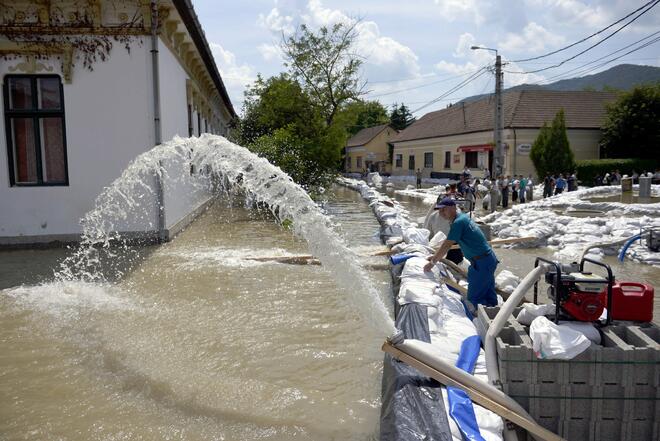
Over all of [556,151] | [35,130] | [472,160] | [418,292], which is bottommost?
[418,292]

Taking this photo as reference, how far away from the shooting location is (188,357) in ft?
18.2

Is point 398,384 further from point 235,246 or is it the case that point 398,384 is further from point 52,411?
point 235,246

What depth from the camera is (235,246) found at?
12133 millimetres

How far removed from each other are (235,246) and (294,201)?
20.5 feet

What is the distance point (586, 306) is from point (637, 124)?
33938 mm

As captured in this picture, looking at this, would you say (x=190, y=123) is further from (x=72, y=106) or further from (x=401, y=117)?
(x=401, y=117)

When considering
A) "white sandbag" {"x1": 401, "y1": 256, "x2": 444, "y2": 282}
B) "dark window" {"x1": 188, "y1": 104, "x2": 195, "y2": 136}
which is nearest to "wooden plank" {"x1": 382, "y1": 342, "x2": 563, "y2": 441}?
"white sandbag" {"x1": 401, "y1": 256, "x2": 444, "y2": 282}

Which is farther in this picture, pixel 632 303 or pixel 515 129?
pixel 515 129

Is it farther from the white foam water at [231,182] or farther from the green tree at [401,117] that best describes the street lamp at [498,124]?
the green tree at [401,117]

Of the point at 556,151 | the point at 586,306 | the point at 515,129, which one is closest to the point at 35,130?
the point at 586,306

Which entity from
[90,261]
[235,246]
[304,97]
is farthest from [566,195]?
[90,261]

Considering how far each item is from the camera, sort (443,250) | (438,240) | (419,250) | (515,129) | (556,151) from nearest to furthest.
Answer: (443,250) < (419,250) < (438,240) < (556,151) < (515,129)

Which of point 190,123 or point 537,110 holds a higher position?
point 537,110

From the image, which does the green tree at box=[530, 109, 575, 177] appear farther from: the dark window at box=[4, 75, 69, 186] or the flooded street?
the dark window at box=[4, 75, 69, 186]
